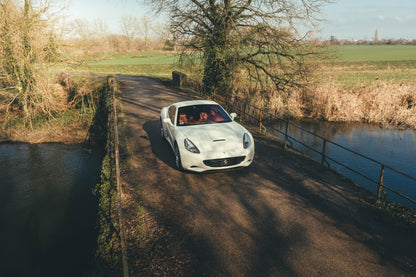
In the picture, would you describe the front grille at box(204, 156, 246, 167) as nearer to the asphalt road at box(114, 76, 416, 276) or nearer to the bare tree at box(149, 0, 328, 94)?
the asphalt road at box(114, 76, 416, 276)

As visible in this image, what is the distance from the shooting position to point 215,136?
23.9 feet

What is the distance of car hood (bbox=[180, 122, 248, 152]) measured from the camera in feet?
22.8

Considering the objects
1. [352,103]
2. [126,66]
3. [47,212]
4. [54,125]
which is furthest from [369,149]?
[126,66]

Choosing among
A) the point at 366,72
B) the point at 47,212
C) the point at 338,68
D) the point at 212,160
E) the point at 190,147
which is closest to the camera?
the point at 212,160

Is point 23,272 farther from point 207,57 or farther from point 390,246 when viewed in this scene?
point 207,57

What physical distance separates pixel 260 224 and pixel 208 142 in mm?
2535

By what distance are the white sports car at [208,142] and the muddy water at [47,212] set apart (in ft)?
10.1

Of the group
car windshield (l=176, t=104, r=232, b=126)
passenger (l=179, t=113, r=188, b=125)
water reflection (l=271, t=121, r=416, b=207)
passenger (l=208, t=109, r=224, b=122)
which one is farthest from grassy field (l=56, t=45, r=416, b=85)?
passenger (l=179, t=113, r=188, b=125)

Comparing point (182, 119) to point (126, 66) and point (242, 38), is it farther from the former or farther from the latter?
point (126, 66)

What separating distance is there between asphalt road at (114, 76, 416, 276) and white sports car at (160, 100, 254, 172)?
0.51 meters

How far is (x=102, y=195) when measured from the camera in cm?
639

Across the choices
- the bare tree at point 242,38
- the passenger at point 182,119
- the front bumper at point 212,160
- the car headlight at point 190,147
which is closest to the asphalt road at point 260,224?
the front bumper at point 212,160

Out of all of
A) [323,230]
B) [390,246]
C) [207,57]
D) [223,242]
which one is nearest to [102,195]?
[223,242]

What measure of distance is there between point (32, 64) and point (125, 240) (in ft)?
50.2
